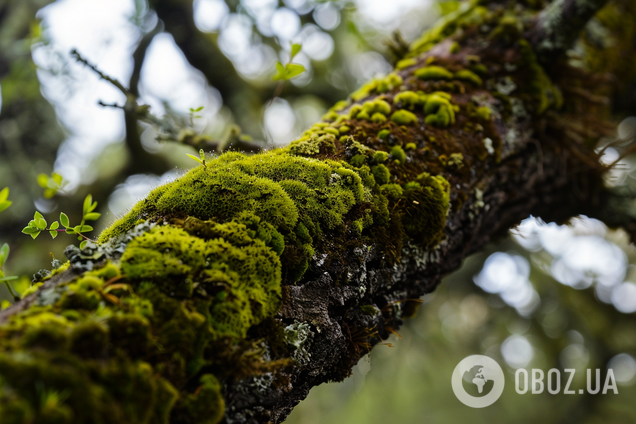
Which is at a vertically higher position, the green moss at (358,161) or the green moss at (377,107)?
the green moss at (377,107)

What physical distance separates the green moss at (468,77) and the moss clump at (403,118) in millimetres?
681

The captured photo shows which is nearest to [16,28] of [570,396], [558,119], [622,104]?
[558,119]

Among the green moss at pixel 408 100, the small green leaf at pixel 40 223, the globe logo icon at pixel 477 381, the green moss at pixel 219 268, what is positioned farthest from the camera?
the globe logo icon at pixel 477 381

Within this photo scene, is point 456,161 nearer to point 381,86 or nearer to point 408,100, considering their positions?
point 408,100

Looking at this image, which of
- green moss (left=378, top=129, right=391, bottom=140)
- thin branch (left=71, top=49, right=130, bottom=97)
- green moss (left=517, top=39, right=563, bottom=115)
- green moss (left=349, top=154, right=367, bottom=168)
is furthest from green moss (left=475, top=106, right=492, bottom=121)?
thin branch (left=71, top=49, right=130, bottom=97)

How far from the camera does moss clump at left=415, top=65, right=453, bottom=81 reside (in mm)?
2547

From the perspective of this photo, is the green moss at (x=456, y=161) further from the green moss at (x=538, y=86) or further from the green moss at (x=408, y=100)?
the green moss at (x=538, y=86)

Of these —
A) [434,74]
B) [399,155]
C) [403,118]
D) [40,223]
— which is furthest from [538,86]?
[40,223]

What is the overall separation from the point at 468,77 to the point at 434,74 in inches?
9.6

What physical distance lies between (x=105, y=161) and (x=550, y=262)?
7.46 m

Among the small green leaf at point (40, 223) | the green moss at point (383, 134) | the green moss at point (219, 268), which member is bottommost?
the green moss at point (383, 134)

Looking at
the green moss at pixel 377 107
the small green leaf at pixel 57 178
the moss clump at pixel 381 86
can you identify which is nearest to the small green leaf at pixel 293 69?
the green moss at pixel 377 107

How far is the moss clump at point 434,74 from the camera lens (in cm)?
255

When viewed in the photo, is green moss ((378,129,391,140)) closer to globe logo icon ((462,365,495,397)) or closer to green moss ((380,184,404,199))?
green moss ((380,184,404,199))
